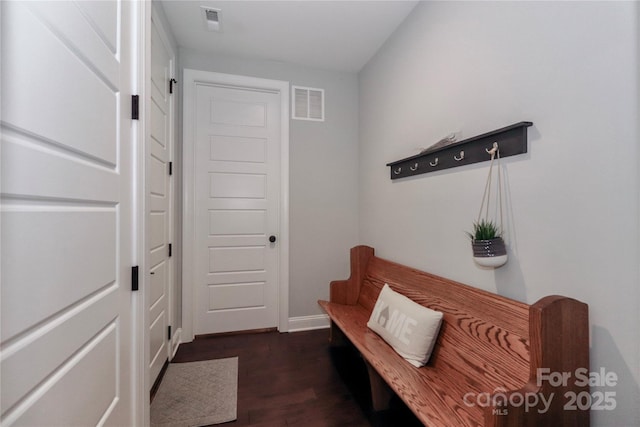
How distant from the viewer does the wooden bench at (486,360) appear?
1.00m

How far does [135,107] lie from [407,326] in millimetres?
1810

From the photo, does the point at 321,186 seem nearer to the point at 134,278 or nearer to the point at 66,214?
the point at 134,278

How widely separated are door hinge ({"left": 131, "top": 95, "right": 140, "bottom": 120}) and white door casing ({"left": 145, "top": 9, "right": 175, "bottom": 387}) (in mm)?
806

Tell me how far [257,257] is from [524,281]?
226cm

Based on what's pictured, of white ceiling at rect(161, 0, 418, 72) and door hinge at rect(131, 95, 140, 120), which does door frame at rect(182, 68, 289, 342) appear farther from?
door hinge at rect(131, 95, 140, 120)

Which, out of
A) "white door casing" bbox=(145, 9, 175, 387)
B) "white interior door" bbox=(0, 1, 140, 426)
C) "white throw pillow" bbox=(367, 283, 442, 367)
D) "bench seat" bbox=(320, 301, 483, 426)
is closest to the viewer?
"white interior door" bbox=(0, 1, 140, 426)

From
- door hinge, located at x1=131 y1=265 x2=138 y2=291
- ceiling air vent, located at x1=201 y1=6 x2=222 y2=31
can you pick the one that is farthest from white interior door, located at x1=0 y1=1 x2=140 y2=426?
ceiling air vent, located at x1=201 y1=6 x2=222 y2=31

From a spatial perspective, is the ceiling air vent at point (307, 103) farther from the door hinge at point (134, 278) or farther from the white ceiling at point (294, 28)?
the door hinge at point (134, 278)

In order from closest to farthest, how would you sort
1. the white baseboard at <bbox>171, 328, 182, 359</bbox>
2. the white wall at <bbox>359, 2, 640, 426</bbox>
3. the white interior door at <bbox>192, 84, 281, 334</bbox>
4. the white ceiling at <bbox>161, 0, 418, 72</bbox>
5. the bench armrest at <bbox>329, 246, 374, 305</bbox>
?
1. the white wall at <bbox>359, 2, 640, 426</bbox>
2. the white ceiling at <bbox>161, 0, 418, 72</bbox>
3. the white baseboard at <bbox>171, 328, 182, 359</bbox>
4. the bench armrest at <bbox>329, 246, 374, 305</bbox>
5. the white interior door at <bbox>192, 84, 281, 334</bbox>

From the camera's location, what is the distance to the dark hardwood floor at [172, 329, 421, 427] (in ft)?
5.52

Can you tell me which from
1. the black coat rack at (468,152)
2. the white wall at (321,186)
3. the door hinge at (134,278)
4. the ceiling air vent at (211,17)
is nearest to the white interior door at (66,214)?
the door hinge at (134,278)

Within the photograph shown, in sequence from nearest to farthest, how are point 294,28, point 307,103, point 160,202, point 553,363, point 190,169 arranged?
1. point 553,363
2. point 160,202
3. point 294,28
4. point 190,169
5. point 307,103

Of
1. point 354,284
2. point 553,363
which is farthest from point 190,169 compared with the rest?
point 553,363

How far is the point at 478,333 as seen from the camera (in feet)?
4.56
